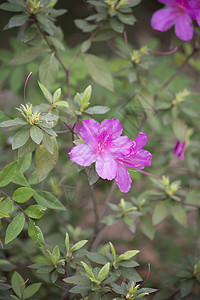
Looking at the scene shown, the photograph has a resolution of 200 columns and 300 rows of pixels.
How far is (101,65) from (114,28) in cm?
15

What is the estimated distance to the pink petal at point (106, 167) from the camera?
94 cm

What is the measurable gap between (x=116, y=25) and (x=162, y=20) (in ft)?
0.62

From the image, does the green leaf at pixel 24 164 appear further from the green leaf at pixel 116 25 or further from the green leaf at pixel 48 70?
the green leaf at pixel 116 25

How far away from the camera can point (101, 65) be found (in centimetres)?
143

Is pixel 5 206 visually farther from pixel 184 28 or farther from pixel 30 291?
pixel 184 28

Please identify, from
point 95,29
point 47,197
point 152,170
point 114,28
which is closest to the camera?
point 47,197

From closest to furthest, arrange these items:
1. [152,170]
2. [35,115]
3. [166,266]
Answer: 1. [35,115]
2. [152,170]
3. [166,266]

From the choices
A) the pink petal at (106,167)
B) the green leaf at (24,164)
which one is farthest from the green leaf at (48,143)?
the green leaf at (24,164)

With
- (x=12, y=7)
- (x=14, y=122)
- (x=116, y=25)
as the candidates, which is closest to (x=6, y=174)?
(x=14, y=122)

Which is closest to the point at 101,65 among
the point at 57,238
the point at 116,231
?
the point at 57,238

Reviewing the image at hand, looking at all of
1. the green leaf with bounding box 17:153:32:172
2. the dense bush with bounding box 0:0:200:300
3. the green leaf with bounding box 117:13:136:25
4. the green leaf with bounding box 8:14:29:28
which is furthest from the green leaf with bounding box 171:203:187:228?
the green leaf with bounding box 8:14:29:28

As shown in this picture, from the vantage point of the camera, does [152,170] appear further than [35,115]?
Yes

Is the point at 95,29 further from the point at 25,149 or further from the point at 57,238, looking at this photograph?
the point at 57,238

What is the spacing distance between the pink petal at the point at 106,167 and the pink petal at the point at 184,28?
0.65 m
